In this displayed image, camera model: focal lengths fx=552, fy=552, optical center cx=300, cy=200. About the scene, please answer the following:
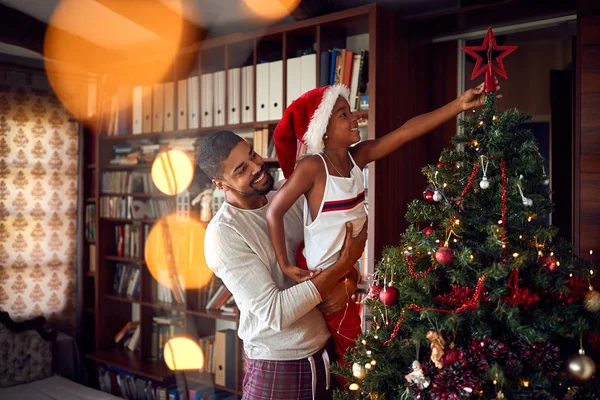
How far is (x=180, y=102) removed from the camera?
357 cm

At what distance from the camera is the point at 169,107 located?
3.64m

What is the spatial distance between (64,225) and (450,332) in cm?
389

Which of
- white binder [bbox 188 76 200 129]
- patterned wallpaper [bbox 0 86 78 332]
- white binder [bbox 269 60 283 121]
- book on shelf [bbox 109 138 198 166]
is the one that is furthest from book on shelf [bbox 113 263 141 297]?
white binder [bbox 269 60 283 121]

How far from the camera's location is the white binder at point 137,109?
3.81 metres

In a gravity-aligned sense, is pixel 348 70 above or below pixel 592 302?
above

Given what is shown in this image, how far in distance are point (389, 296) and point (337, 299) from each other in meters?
0.32

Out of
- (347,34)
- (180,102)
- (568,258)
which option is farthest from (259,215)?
(180,102)

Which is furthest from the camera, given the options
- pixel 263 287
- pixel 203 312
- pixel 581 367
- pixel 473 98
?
pixel 203 312

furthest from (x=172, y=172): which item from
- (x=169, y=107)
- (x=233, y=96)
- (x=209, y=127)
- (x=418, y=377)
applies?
(x=418, y=377)

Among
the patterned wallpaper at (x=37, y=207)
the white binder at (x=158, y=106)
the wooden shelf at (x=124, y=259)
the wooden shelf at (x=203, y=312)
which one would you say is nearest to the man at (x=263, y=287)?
the wooden shelf at (x=203, y=312)

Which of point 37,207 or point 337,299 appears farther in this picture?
point 37,207

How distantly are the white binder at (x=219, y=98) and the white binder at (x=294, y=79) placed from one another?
1.67 ft

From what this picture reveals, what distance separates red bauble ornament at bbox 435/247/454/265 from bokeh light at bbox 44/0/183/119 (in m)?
2.51

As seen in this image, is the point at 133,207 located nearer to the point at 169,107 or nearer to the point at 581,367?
the point at 169,107
